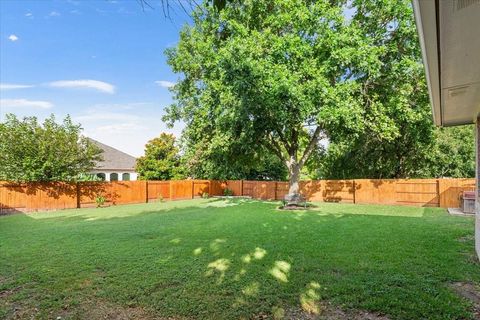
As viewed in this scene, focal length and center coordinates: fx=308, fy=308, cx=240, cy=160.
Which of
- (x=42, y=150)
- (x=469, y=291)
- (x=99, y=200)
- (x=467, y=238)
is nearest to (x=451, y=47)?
(x=469, y=291)

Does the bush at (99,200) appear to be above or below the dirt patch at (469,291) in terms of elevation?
below

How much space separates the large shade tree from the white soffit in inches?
292

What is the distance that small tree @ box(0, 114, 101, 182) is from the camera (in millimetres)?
13758

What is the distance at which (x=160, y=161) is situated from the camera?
24297 millimetres

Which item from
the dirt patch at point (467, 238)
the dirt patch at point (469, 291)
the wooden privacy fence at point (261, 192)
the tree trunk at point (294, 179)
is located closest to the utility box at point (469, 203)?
the wooden privacy fence at point (261, 192)

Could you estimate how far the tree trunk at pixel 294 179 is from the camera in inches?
585

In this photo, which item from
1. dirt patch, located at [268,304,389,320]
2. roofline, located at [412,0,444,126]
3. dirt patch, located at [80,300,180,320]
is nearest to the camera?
roofline, located at [412,0,444,126]

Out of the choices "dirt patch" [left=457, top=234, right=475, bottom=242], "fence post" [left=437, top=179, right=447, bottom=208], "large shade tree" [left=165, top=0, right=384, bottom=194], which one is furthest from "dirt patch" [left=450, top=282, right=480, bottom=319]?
"fence post" [left=437, top=179, right=447, bottom=208]

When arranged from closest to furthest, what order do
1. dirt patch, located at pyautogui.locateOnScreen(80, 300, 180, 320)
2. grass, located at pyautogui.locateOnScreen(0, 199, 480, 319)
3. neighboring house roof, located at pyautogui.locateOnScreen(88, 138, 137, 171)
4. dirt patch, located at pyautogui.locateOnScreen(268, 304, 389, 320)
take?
dirt patch, located at pyautogui.locateOnScreen(268, 304, 389, 320), dirt patch, located at pyautogui.locateOnScreen(80, 300, 180, 320), grass, located at pyautogui.locateOnScreen(0, 199, 480, 319), neighboring house roof, located at pyautogui.locateOnScreen(88, 138, 137, 171)

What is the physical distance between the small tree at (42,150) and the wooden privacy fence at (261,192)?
553 millimetres

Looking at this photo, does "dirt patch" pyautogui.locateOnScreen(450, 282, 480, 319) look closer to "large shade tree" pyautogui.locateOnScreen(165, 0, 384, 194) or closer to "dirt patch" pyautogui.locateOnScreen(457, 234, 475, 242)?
"dirt patch" pyautogui.locateOnScreen(457, 234, 475, 242)

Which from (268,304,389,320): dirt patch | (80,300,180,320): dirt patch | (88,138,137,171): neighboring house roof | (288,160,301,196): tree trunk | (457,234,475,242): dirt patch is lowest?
(457,234,475,242): dirt patch

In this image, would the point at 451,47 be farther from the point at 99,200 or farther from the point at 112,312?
the point at 99,200

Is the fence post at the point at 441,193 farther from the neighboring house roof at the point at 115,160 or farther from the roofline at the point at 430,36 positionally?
the neighboring house roof at the point at 115,160
